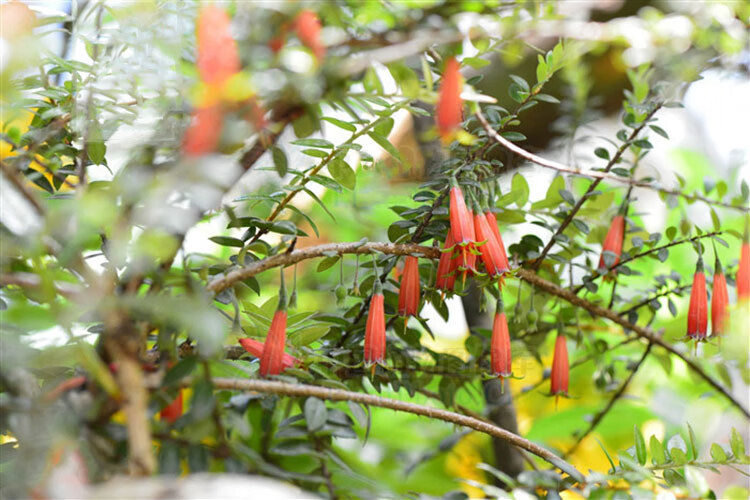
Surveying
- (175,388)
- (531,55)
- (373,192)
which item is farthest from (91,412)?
(531,55)

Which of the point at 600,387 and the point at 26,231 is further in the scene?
the point at 600,387

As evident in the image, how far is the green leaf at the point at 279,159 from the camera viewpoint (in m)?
0.38

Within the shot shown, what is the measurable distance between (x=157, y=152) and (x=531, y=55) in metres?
0.78

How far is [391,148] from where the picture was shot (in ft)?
1.35

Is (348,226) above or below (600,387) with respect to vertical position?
above

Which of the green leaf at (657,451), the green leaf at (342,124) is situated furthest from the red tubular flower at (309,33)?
the green leaf at (657,451)

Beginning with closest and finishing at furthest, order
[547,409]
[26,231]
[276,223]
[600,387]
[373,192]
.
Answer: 1. [26,231]
2. [276,223]
3. [600,387]
4. [373,192]
5. [547,409]

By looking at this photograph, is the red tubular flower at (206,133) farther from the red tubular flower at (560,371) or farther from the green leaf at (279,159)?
the red tubular flower at (560,371)

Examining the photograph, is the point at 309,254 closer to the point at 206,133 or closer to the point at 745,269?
the point at 206,133

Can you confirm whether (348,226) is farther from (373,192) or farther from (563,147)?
(563,147)

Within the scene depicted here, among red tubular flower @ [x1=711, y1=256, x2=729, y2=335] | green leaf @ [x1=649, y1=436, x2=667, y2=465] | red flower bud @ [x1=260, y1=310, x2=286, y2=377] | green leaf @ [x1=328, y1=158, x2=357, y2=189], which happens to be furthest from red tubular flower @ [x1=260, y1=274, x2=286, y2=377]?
red tubular flower @ [x1=711, y1=256, x2=729, y2=335]

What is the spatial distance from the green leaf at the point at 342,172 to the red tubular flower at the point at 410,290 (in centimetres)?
6

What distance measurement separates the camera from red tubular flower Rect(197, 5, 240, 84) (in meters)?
0.26

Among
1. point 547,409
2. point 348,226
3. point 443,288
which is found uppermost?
point 348,226
